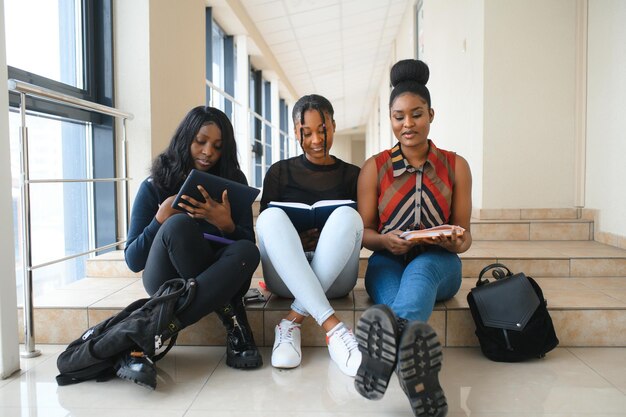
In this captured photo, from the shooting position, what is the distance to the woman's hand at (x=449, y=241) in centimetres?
179

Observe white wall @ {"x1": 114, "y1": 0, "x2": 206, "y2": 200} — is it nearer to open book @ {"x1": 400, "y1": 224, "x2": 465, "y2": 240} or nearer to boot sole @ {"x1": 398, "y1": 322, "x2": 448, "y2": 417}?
open book @ {"x1": 400, "y1": 224, "x2": 465, "y2": 240}

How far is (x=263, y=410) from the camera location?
1.49m

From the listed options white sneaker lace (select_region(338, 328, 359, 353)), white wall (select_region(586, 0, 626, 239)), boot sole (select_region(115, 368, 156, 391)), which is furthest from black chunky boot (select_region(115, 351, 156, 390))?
white wall (select_region(586, 0, 626, 239))

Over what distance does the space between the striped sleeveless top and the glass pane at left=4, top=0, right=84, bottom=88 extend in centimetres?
173

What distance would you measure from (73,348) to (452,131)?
3.84 meters

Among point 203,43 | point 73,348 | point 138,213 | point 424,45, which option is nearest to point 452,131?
point 424,45

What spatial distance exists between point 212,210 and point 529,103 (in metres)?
2.66

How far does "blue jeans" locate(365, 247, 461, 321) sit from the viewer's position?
161 centimetres

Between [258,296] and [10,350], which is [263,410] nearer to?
[258,296]

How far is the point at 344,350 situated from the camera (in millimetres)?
1750

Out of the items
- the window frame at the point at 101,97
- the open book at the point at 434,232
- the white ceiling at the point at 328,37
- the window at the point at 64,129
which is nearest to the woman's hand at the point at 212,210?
the open book at the point at 434,232

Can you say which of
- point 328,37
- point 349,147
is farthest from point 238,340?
point 349,147

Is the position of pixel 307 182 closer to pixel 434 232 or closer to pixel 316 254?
pixel 316 254

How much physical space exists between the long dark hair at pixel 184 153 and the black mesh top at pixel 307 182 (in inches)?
7.4
